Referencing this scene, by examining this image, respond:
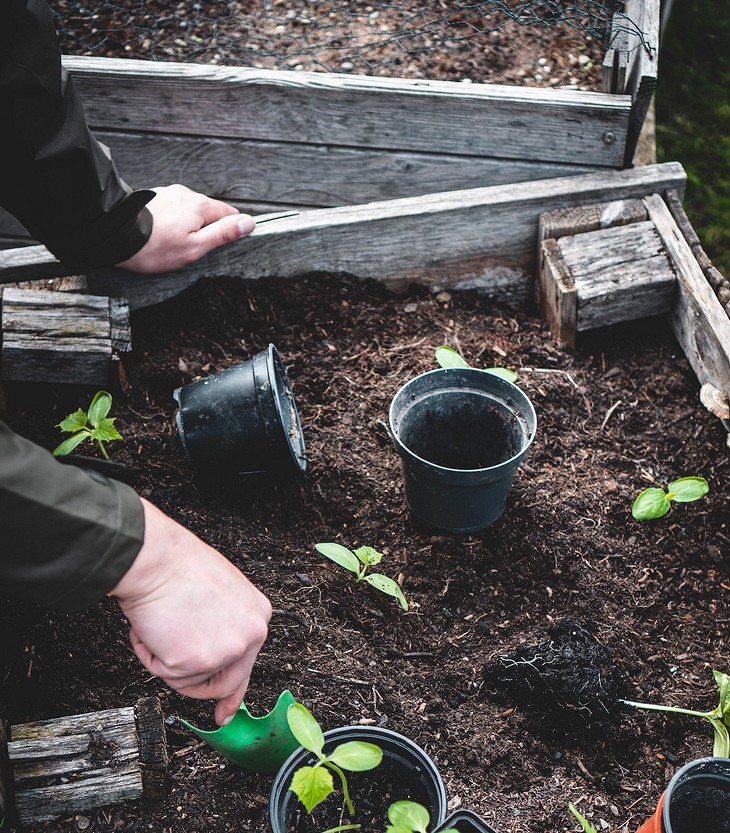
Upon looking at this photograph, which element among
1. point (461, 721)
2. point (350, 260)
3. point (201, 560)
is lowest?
point (461, 721)

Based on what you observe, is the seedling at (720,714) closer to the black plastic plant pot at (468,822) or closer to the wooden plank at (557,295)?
the black plastic plant pot at (468,822)

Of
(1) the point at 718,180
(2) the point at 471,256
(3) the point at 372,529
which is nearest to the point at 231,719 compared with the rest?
(3) the point at 372,529

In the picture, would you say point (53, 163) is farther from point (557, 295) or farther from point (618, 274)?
point (618, 274)

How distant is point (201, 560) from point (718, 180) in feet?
10.1

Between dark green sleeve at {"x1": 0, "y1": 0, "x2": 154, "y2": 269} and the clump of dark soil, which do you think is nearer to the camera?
the clump of dark soil

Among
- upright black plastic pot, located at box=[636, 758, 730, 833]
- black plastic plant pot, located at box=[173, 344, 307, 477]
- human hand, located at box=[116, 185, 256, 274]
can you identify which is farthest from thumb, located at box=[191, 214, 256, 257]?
upright black plastic pot, located at box=[636, 758, 730, 833]

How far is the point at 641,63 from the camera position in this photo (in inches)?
87.3

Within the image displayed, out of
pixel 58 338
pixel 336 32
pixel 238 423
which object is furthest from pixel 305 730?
pixel 336 32

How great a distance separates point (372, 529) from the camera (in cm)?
189

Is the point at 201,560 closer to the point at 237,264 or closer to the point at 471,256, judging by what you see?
the point at 237,264

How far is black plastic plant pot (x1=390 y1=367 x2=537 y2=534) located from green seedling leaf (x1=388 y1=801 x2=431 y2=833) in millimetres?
652

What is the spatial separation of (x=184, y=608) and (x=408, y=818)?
46 centimetres

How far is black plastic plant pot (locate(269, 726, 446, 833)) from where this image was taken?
50.6 inches

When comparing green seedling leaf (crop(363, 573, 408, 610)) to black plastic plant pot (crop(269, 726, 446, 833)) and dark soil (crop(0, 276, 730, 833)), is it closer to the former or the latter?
dark soil (crop(0, 276, 730, 833))
